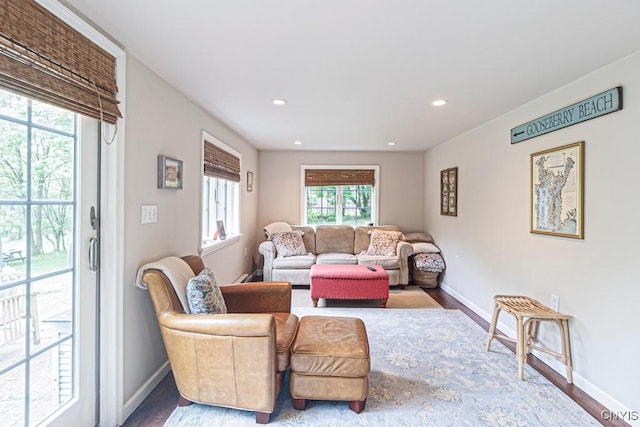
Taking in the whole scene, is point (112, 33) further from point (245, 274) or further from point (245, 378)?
point (245, 274)

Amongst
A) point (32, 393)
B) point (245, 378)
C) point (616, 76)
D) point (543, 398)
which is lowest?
point (543, 398)

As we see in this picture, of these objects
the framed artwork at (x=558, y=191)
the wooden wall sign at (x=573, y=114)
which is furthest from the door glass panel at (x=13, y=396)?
the wooden wall sign at (x=573, y=114)

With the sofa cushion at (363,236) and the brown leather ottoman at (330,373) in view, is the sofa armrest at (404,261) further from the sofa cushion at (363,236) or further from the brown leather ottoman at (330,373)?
the brown leather ottoman at (330,373)

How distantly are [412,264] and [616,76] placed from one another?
11.4ft

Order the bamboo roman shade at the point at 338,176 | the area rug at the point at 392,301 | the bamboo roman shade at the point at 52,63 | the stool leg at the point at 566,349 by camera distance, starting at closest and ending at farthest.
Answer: the bamboo roman shade at the point at 52,63 → the stool leg at the point at 566,349 → the area rug at the point at 392,301 → the bamboo roman shade at the point at 338,176

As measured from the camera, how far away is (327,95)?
108 inches

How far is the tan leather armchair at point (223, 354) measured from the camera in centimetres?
179

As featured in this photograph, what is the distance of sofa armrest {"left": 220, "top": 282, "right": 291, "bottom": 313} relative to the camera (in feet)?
8.37

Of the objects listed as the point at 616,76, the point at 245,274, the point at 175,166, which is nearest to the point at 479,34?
the point at 616,76

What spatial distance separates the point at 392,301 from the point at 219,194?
2.66 m

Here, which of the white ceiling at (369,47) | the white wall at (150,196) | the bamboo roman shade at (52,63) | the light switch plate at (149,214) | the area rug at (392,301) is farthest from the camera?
the area rug at (392,301)

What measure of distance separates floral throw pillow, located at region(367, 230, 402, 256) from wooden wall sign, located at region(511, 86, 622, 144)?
7.74ft

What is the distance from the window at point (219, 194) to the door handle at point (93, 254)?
4.49 feet

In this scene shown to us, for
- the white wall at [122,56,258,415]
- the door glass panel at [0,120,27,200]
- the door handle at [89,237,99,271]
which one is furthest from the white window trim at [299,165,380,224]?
the door glass panel at [0,120,27,200]
